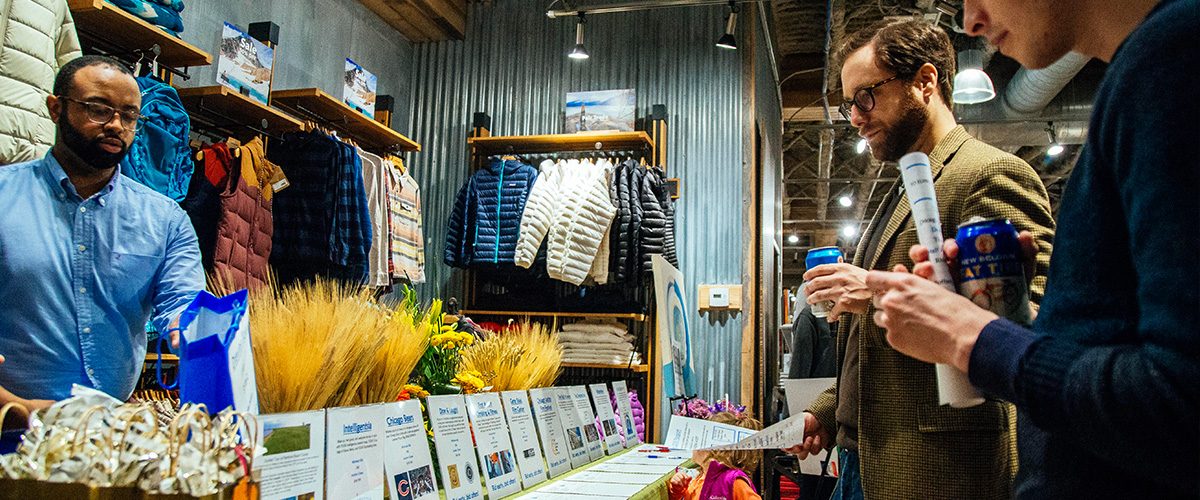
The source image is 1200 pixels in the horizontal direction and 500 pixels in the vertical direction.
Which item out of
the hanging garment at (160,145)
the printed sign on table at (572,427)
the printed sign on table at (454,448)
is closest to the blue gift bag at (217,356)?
the printed sign on table at (454,448)

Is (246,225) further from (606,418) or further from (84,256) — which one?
(606,418)

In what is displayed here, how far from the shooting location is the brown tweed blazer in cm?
150

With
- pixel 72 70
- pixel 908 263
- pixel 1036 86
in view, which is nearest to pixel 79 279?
pixel 72 70

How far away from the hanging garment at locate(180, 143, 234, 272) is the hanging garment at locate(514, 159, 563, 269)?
1.94m

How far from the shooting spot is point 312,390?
1.44 m

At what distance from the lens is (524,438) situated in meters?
2.17

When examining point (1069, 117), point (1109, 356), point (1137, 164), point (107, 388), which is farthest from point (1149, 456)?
point (1069, 117)

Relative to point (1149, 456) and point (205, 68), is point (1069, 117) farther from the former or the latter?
point (1149, 456)

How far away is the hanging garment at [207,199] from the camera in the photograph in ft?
12.4

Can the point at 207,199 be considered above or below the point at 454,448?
above

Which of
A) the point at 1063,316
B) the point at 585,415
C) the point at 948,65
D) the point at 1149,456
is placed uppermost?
the point at 948,65

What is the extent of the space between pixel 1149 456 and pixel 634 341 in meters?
4.81

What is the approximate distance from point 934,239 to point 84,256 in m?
2.24

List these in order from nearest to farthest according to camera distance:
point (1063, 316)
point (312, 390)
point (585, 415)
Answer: point (1063, 316) < point (312, 390) < point (585, 415)
